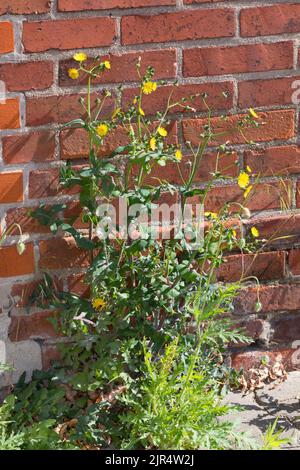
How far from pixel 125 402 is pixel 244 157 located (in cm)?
91

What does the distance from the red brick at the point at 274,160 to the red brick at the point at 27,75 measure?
0.72m

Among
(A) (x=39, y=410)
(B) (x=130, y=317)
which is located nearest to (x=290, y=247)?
(B) (x=130, y=317)

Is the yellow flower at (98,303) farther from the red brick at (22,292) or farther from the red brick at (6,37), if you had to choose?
the red brick at (6,37)

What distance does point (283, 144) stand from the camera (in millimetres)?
3010

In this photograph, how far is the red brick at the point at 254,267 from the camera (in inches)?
119

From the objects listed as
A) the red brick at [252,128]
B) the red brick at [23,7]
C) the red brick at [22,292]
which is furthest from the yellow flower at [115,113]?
the red brick at [22,292]

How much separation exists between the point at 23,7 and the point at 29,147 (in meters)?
0.42

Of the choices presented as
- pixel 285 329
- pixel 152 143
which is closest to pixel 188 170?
pixel 152 143

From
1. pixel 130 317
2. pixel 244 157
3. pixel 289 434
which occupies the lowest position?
pixel 289 434

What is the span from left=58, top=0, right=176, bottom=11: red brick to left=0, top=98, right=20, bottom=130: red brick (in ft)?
1.05

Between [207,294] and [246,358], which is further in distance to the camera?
[246,358]

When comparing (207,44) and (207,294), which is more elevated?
(207,44)
